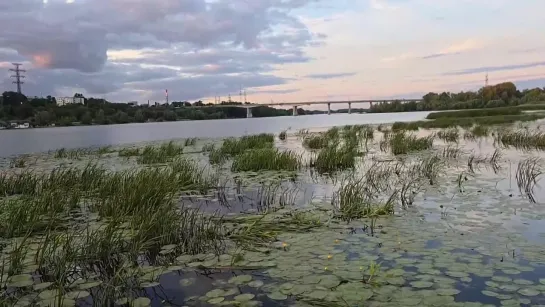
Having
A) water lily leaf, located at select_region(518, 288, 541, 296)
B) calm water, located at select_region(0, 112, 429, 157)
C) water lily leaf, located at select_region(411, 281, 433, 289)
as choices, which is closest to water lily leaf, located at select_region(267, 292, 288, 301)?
water lily leaf, located at select_region(411, 281, 433, 289)

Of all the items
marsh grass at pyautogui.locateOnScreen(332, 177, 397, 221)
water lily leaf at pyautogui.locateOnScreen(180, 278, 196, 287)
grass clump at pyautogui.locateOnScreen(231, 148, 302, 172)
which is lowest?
water lily leaf at pyautogui.locateOnScreen(180, 278, 196, 287)

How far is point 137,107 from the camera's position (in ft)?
362

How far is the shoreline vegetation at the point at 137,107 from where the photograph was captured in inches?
3477

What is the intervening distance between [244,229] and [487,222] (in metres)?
4.21

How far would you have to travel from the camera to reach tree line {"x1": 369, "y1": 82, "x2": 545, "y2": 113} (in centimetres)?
9073

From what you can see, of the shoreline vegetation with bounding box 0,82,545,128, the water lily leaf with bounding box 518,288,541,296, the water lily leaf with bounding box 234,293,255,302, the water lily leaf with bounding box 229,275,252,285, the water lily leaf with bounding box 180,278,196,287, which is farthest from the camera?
the shoreline vegetation with bounding box 0,82,545,128

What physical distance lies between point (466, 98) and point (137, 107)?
86.3 metres

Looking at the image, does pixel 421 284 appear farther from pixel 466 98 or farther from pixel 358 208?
pixel 466 98

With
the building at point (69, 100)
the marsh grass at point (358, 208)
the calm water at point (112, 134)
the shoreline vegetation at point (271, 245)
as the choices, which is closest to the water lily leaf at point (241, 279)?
the shoreline vegetation at point (271, 245)

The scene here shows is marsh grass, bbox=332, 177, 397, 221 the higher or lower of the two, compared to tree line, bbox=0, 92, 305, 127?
lower

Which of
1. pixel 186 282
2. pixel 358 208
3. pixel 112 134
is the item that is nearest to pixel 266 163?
pixel 358 208

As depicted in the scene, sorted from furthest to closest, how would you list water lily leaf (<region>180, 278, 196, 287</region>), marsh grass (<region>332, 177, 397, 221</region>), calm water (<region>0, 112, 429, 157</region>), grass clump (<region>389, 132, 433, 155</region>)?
calm water (<region>0, 112, 429, 157</region>) < grass clump (<region>389, 132, 433, 155</region>) < marsh grass (<region>332, 177, 397, 221</region>) < water lily leaf (<region>180, 278, 196, 287</region>)

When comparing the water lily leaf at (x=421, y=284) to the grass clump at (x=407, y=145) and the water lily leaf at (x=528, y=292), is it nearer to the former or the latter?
the water lily leaf at (x=528, y=292)

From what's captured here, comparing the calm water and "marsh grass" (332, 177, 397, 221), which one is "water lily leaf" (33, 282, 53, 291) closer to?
"marsh grass" (332, 177, 397, 221)
